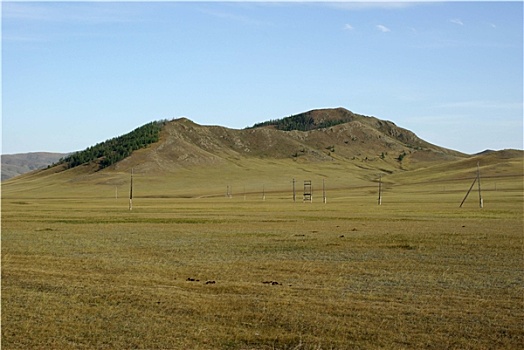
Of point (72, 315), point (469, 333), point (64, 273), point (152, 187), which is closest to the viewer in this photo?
point (469, 333)

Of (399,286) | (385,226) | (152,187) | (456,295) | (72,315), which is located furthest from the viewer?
(152,187)

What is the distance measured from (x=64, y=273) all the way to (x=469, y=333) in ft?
46.4

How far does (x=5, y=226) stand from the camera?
159ft

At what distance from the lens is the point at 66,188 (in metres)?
196

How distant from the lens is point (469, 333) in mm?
15180

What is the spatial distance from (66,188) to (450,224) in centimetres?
16330

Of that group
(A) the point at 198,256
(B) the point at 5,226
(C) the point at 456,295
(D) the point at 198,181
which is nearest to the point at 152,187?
(D) the point at 198,181

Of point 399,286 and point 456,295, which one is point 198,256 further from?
point 456,295

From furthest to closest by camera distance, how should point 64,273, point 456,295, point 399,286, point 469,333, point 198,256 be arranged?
1. point 198,256
2. point 64,273
3. point 399,286
4. point 456,295
5. point 469,333

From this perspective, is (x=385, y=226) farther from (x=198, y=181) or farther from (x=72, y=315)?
(x=198, y=181)

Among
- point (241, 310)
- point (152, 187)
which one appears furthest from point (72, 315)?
point (152, 187)

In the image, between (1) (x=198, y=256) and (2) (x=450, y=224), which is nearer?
(1) (x=198, y=256)

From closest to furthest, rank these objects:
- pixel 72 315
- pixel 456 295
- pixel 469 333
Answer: pixel 469 333
pixel 72 315
pixel 456 295

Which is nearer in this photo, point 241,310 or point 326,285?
point 241,310
